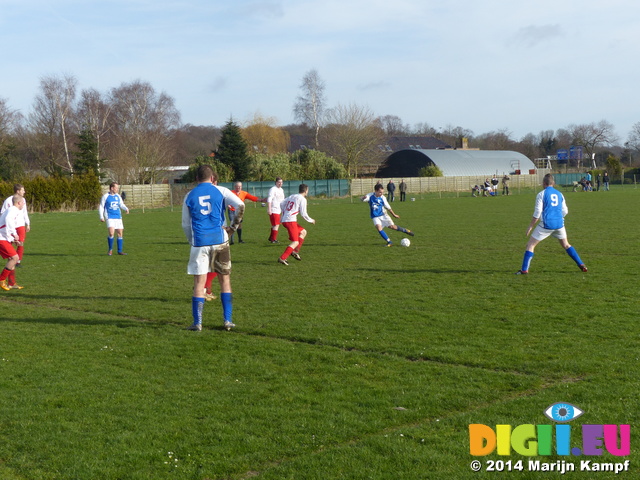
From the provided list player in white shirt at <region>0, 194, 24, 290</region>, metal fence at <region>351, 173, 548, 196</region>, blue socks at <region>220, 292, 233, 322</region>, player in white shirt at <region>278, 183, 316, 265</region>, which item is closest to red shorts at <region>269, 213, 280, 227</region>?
player in white shirt at <region>278, 183, 316, 265</region>

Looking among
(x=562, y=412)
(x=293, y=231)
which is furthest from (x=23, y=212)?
(x=562, y=412)

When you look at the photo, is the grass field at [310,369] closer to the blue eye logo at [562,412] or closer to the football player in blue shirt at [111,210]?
the blue eye logo at [562,412]

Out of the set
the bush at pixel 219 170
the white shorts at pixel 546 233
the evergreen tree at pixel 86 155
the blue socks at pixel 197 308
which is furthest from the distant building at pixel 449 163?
the blue socks at pixel 197 308

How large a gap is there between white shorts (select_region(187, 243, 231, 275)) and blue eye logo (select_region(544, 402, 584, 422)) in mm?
4583

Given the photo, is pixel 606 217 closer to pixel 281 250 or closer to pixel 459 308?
pixel 281 250

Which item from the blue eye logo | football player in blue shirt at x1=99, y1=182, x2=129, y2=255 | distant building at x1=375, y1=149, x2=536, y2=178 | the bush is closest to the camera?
the blue eye logo

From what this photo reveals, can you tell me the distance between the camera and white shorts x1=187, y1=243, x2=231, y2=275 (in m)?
8.38

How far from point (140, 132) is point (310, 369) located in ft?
213

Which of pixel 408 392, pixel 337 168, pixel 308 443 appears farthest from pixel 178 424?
pixel 337 168

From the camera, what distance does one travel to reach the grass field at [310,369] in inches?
180

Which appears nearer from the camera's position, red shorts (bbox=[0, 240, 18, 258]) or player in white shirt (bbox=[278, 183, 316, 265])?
red shorts (bbox=[0, 240, 18, 258])

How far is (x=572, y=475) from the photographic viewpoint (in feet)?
13.7

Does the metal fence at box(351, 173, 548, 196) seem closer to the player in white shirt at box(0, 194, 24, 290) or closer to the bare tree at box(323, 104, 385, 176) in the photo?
the bare tree at box(323, 104, 385, 176)

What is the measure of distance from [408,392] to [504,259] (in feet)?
32.2
